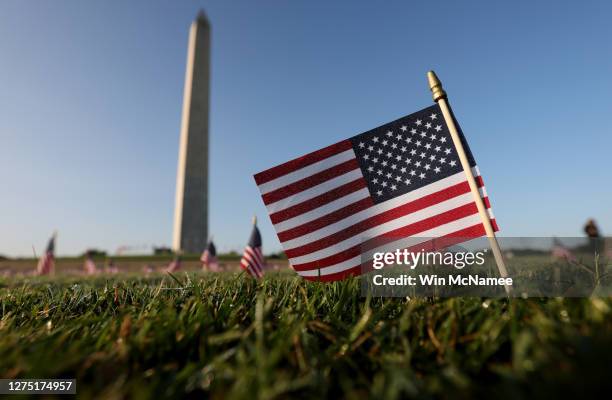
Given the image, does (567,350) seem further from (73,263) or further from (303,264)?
(73,263)

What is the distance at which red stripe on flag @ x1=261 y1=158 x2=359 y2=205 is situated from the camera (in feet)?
10.4

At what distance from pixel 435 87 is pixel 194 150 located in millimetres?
30505

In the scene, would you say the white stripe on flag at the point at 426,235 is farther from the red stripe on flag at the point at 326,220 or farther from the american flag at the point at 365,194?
the red stripe on flag at the point at 326,220

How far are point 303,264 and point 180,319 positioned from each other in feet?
5.64

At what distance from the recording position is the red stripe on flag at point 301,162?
3.16 metres

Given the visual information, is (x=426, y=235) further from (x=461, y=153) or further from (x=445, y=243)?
(x=461, y=153)

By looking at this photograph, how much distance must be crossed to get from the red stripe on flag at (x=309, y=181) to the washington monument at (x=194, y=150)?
1132 inches

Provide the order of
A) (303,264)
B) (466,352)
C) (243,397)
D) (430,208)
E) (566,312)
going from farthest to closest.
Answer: (303,264), (430,208), (566,312), (466,352), (243,397)

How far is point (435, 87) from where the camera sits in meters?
2.86

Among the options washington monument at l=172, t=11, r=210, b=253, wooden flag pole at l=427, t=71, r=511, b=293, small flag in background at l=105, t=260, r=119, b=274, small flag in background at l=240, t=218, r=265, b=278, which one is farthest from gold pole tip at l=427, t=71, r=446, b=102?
washington monument at l=172, t=11, r=210, b=253

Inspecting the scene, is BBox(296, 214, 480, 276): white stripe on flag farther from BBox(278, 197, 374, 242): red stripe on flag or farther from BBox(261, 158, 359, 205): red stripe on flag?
BBox(261, 158, 359, 205): red stripe on flag

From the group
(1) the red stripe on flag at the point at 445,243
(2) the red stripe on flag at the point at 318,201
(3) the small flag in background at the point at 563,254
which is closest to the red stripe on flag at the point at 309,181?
(2) the red stripe on flag at the point at 318,201

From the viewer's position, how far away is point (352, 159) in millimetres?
3201

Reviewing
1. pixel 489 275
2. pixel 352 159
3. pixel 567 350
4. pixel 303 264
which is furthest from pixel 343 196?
pixel 567 350
